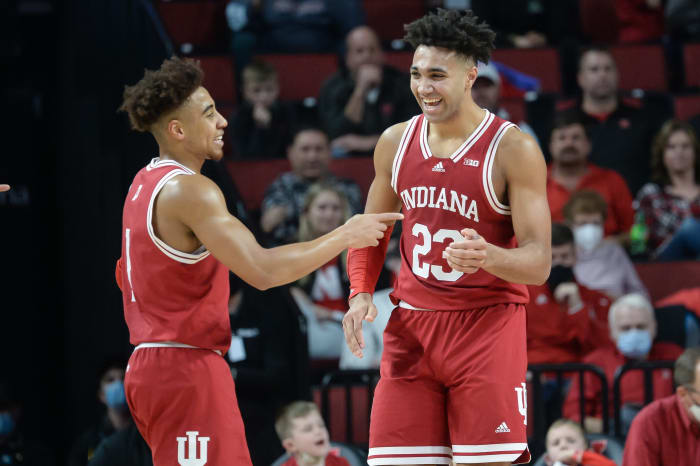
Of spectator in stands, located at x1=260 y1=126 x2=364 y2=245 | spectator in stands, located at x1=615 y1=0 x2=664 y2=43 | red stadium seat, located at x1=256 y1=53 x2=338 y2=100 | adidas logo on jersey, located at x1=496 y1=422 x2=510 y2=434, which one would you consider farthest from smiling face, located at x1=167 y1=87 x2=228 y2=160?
spectator in stands, located at x1=615 y1=0 x2=664 y2=43

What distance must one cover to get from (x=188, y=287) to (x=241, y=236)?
27cm

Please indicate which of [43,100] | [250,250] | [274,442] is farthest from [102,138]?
[250,250]

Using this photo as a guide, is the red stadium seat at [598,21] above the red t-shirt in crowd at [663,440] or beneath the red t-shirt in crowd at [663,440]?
above

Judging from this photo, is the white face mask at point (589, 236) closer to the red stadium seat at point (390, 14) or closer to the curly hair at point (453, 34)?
the red stadium seat at point (390, 14)

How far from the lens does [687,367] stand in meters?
5.32

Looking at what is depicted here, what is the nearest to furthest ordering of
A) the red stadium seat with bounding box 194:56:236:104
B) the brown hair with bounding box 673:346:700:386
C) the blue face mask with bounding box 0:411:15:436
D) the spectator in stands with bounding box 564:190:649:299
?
the brown hair with bounding box 673:346:700:386, the blue face mask with bounding box 0:411:15:436, the spectator in stands with bounding box 564:190:649:299, the red stadium seat with bounding box 194:56:236:104

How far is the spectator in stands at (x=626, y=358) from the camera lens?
628 cm

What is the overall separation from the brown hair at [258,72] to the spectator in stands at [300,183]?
70cm

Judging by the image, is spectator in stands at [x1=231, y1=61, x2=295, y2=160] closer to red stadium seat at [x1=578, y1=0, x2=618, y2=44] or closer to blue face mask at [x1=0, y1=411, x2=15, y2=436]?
blue face mask at [x1=0, y1=411, x2=15, y2=436]

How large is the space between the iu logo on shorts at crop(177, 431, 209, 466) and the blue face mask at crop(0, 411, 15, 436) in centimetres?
305

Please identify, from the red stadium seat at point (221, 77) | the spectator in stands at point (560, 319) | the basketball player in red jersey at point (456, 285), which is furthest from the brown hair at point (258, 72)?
the basketball player in red jersey at point (456, 285)

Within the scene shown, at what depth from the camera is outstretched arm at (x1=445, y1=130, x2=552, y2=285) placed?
3855 millimetres

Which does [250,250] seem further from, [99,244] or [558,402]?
[99,244]

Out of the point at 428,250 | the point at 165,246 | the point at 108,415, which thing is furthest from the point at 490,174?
the point at 108,415
